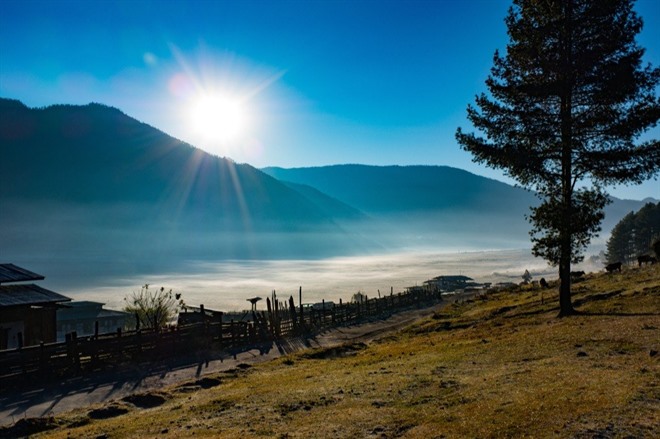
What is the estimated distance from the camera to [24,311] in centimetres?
3366

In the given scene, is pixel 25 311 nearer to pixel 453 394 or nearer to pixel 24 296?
pixel 24 296

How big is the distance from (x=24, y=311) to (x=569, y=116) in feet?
121

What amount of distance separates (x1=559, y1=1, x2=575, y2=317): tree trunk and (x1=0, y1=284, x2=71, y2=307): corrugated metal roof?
32.4 meters

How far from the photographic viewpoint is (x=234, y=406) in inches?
599

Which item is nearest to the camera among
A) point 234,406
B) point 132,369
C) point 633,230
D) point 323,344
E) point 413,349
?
point 234,406

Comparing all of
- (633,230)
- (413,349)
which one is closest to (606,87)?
(413,349)

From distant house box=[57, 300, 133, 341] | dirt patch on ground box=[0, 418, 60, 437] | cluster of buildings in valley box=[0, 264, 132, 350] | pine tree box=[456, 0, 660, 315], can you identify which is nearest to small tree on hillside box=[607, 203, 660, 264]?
pine tree box=[456, 0, 660, 315]

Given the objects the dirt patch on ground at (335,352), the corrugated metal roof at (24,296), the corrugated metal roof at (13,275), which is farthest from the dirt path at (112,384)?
the corrugated metal roof at (13,275)

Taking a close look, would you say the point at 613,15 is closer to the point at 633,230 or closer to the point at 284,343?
the point at 284,343

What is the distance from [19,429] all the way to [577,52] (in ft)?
97.1

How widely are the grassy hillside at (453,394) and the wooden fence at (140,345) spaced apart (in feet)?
33.7

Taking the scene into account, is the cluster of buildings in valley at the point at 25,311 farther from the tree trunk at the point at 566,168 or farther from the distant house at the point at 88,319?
the distant house at the point at 88,319

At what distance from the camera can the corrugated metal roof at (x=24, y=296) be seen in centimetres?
3266

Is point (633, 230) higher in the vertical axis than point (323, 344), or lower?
higher
